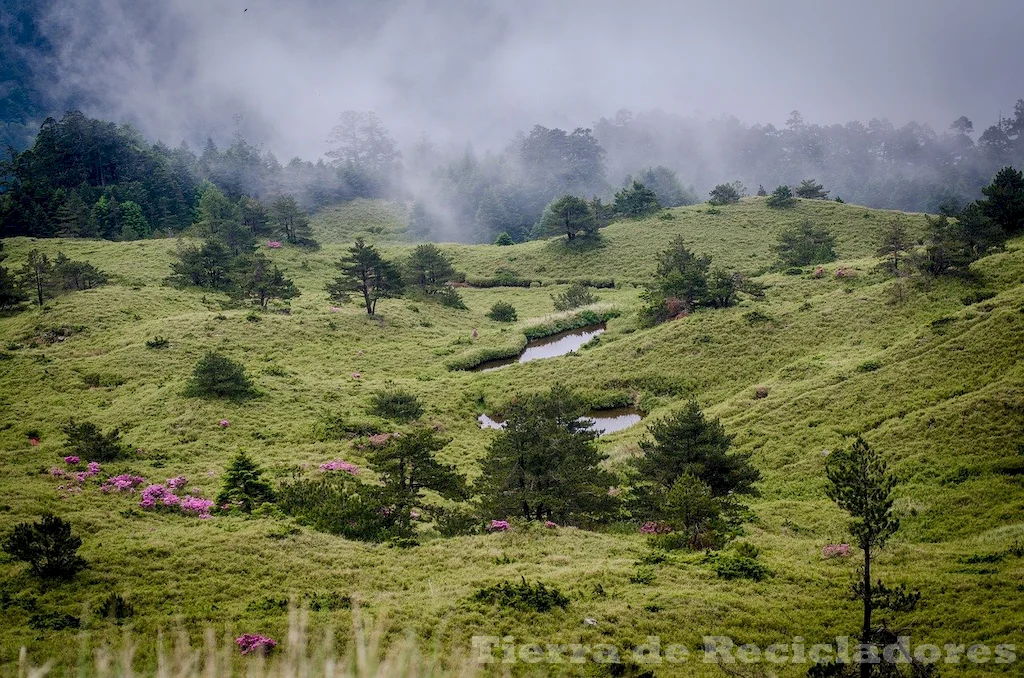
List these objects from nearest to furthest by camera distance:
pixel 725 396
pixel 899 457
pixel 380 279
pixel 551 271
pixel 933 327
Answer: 1. pixel 899 457
2. pixel 933 327
3. pixel 725 396
4. pixel 380 279
5. pixel 551 271

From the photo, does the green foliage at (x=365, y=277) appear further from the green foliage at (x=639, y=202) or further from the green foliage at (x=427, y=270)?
the green foliage at (x=639, y=202)

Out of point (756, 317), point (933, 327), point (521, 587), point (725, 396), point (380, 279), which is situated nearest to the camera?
point (521, 587)

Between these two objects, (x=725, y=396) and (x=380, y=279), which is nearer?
(x=725, y=396)

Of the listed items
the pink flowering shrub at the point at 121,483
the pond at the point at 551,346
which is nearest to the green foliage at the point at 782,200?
the pond at the point at 551,346

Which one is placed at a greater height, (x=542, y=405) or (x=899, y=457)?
(x=542, y=405)

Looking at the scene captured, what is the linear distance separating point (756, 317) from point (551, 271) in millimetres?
40090

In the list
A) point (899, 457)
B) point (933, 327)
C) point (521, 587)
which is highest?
point (933, 327)

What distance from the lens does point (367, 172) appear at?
6009 inches

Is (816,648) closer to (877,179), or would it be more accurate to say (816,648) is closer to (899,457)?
(899,457)

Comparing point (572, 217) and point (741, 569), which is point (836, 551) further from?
point (572, 217)

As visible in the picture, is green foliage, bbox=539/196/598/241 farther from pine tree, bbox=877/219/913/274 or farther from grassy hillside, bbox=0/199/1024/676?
pine tree, bbox=877/219/913/274

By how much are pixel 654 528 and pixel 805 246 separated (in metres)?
57.5

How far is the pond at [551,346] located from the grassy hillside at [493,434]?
2.87m

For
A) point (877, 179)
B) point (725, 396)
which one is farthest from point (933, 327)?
point (877, 179)
